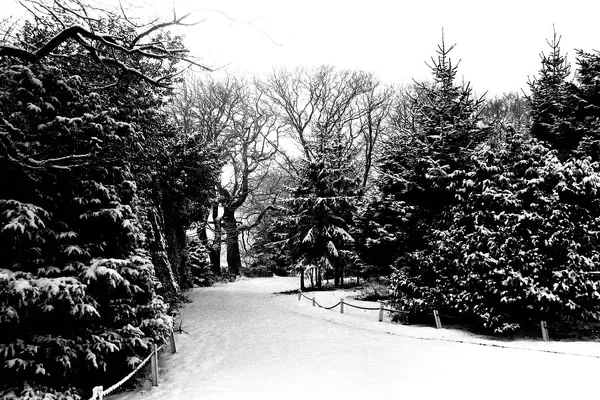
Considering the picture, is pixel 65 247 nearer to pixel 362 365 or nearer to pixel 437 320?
pixel 362 365

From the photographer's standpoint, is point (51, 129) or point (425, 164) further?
point (425, 164)

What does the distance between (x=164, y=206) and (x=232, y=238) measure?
11.8 meters

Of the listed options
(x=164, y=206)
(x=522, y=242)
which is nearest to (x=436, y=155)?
(x=522, y=242)

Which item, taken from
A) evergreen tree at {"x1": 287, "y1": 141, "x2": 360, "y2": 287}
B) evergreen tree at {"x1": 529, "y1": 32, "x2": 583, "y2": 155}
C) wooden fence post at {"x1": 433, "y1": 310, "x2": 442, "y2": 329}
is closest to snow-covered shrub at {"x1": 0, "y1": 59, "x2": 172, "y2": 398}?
wooden fence post at {"x1": 433, "y1": 310, "x2": 442, "y2": 329}

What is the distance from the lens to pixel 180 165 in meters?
17.8

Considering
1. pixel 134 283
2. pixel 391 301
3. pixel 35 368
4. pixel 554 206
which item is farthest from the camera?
pixel 391 301

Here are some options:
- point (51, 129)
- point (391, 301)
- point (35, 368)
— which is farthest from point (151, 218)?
point (391, 301)

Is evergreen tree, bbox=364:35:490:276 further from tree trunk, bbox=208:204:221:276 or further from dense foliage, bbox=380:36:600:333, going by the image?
tree trunk, bbox=208:204:221:276

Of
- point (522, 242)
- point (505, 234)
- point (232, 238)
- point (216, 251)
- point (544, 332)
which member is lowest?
point (544, 332)

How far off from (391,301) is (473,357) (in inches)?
194

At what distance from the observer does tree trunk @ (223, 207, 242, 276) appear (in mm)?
28734

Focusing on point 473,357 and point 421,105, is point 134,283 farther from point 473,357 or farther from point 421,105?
point 421,105

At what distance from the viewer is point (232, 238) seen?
28797 millimetres

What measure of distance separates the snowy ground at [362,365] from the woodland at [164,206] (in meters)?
1.07
